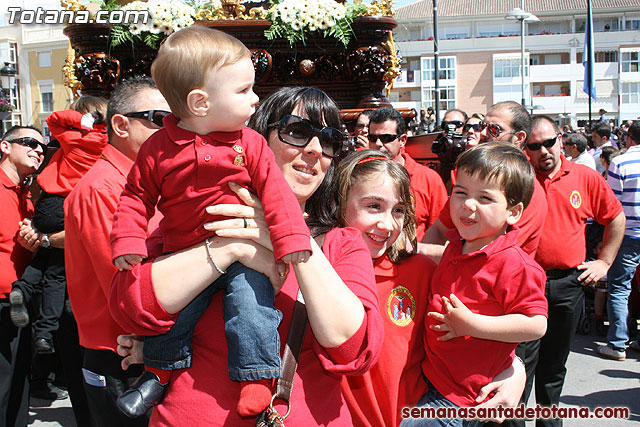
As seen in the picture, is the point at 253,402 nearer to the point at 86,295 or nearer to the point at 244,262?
the point at 244,262

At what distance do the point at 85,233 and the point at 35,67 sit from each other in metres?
45.9

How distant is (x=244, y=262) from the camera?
1759 millimetres

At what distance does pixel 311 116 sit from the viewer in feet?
7.33

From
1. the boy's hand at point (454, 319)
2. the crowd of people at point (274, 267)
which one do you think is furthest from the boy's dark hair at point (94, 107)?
the boy's hand at point (454, 319)

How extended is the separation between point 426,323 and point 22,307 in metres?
2.99

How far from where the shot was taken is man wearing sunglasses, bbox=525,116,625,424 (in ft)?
13.9

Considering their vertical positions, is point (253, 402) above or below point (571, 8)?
below

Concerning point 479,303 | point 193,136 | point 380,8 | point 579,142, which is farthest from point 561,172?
point 579,142

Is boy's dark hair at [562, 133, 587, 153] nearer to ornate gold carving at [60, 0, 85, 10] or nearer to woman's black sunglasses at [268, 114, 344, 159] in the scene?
ornate gold carving at [60, 0, 85, 10]

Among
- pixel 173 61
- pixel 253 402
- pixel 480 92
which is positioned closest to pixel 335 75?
pixel 173 61

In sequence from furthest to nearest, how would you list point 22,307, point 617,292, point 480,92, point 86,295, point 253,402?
1. point 480,92
2. point 617,292
3. point 22,307
4. point 86,295
5. point 253,402

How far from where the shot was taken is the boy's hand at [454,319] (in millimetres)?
2221

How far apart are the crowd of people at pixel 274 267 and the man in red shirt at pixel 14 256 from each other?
0.03 metres

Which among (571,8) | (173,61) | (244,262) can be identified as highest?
(571,8)
